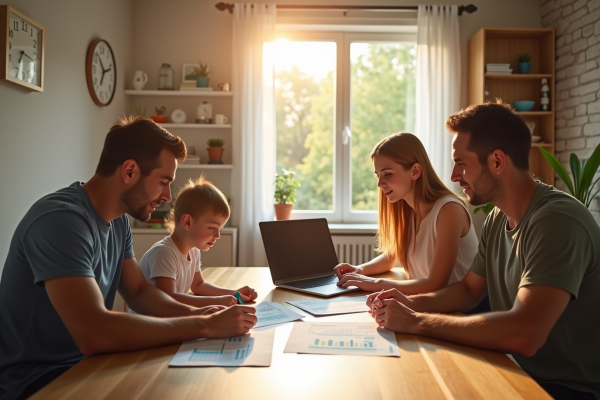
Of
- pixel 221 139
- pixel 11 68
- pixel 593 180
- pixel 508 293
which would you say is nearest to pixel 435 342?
pixel 508 293

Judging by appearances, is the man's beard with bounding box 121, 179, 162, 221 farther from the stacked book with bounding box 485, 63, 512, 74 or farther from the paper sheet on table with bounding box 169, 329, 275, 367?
the stacked book with bounding box 485, 63, 512, 74

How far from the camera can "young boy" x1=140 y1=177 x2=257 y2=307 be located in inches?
73.9

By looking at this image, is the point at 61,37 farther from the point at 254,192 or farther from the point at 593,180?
the point at 593,180

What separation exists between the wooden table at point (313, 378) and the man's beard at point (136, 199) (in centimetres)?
47

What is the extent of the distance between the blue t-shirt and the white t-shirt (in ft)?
1.02

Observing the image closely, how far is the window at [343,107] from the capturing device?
4.61 m

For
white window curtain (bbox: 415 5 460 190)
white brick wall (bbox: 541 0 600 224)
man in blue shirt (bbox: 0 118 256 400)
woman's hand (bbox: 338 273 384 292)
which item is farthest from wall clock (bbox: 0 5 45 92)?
white brick wall (bbox: 541 0 600 224)

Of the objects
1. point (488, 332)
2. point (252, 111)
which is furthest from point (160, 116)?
point (488, 332)

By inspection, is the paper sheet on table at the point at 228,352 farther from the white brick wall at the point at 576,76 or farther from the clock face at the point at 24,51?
the white brick wall at the point at 576,76

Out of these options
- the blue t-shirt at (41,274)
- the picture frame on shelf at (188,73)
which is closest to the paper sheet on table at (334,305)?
the blue t-shirt at (41,274)

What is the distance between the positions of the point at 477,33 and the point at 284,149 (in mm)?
1808

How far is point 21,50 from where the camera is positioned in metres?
2.77

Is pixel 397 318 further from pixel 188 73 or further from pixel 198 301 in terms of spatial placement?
pixel 188 73

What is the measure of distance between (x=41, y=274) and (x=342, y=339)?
0.73 m
